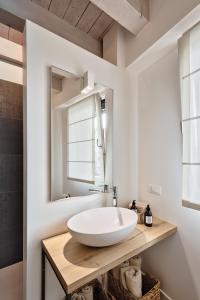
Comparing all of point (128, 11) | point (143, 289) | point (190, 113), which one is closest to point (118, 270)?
point (143, 289)

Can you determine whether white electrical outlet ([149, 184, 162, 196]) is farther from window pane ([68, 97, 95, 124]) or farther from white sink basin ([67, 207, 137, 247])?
window pane ([68, 97, 95, 124])

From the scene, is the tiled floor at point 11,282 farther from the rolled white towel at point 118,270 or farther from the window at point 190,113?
the window at point 190,113

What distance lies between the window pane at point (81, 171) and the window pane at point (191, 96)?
85 cm

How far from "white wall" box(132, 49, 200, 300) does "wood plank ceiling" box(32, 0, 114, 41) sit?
633mm

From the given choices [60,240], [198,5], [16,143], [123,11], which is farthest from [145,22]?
[60,240]

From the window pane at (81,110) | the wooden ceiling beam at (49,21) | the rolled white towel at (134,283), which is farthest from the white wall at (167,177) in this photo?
the wooden ceiling beam at (49,21)

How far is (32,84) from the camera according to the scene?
1.10 metres

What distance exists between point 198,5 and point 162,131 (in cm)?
84

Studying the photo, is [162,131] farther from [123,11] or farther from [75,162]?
[123,11]

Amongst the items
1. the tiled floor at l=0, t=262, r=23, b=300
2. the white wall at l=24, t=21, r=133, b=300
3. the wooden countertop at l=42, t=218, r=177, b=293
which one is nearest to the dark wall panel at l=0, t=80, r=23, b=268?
the tiled floor at l=0, t=262, r=23, b=300

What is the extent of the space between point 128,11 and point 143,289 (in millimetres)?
2292

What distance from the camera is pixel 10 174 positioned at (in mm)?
1243

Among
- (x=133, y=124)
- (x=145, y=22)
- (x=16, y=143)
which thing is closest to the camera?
(x=16, y=143)

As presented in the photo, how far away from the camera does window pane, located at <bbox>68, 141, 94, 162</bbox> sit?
1371 millimetres
